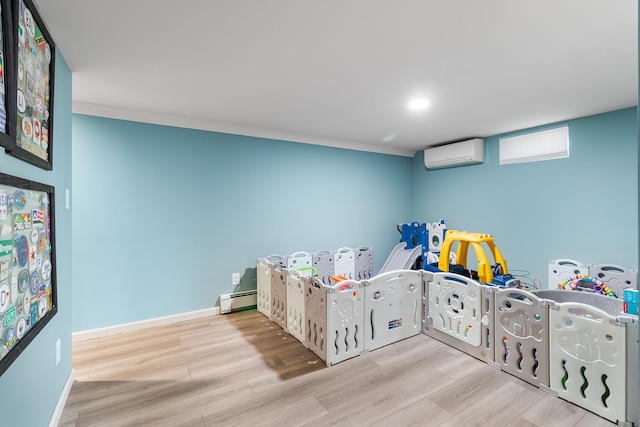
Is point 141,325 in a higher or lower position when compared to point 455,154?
lower

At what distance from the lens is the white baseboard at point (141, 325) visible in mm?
2680

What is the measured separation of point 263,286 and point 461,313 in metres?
2.02

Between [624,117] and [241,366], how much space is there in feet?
13.3

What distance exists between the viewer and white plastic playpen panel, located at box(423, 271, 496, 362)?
2258mm

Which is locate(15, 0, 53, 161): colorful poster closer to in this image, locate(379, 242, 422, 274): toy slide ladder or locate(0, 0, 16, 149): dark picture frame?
locate(0, 0, 16, 149): dark picture frame

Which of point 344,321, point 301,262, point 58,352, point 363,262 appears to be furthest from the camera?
point 363,262

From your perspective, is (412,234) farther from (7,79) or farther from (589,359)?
(7,79)

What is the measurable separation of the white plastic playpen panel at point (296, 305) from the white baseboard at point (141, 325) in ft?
3.31

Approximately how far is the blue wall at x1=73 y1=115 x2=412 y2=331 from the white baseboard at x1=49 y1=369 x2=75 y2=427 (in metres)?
0.94

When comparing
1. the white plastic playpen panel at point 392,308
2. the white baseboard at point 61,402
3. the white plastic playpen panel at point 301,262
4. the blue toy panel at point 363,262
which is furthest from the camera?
the blue toy panel at point 363,262

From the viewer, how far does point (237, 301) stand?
3.38 meters

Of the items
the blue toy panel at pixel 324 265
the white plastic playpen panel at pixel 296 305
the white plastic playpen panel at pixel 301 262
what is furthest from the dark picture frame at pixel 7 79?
the blue toy panel at pixel 324 265

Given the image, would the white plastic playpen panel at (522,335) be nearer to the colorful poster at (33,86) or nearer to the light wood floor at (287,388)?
the light wood floor at (287,388)

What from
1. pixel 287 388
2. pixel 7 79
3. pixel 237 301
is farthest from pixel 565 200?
pixel 7 79
